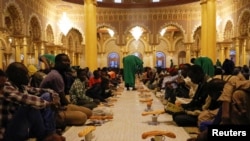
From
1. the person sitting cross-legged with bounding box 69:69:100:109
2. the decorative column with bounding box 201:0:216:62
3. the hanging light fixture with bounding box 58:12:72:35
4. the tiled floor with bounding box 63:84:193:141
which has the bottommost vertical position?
the tiled floor with bounding box 63:84:193:141

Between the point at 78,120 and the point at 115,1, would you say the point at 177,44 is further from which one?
the point at 78,120

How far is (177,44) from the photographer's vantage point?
28797 millimetres

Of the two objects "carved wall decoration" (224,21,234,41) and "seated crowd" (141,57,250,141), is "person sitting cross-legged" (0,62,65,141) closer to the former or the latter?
"seated crowd" (141,57,250,141)

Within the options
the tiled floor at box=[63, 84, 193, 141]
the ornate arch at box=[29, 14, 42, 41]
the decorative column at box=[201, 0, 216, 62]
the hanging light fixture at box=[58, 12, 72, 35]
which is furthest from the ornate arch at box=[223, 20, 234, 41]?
the tiled floor at box=[63, 84, 193, 141]

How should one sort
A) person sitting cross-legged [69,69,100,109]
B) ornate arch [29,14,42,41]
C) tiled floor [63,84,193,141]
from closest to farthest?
tiled floor [63,84,193,141] → person sitting cross-legged [69,69,100,109] → ornate arch [29,14,42,41]

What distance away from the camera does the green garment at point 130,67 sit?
39.9 ft

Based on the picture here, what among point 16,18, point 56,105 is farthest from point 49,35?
point 56,105

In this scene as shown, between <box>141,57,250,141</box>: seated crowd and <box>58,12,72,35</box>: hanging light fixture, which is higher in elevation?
<box>58,12,72,35</box>: hanging light fixture

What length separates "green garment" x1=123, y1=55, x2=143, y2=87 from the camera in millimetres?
12172

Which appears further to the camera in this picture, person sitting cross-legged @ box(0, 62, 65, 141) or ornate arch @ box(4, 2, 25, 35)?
ornate arch @ box(4, 2, 25, 35)

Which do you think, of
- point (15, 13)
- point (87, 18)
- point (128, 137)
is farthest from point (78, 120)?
point (15, 13)

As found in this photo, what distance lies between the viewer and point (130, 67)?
40.3 ft

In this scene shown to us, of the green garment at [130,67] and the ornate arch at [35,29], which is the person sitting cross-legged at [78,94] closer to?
the green garment at [130,67]

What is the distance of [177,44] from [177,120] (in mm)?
24000
